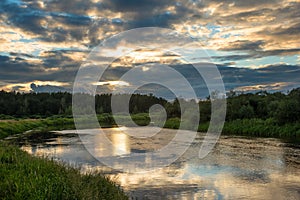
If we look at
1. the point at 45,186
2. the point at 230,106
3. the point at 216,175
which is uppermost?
the point at 230,106

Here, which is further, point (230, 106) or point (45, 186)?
point (230, 106)

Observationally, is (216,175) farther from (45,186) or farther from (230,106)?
(230,106)

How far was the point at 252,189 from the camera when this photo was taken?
16547 millimetres

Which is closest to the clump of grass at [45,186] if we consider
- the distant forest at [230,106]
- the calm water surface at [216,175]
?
the calm water surface at [216,175]

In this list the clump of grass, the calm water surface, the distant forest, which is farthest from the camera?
the distant forest

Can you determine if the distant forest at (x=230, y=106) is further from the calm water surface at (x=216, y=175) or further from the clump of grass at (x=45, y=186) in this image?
the clump of grass at (x=45, y=186)

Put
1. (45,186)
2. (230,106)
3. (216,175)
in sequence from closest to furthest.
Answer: (45,186) < (216,175) < (230,106)

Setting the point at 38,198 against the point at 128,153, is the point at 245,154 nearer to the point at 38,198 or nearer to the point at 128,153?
the point at 128,153

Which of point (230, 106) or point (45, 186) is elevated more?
point (230, 106)

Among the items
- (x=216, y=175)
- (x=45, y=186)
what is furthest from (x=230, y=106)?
(x=45, y=186)

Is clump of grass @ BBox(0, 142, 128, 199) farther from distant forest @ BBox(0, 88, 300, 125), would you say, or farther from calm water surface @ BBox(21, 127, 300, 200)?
distant forest @ BBox(0, 88, 300, 125)

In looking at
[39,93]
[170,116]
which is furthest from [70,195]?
[39,93]

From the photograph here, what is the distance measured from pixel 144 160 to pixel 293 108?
26632 mm

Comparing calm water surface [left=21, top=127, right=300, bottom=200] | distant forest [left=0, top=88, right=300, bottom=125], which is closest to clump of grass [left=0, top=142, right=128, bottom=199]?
calm water surface [left=21, top=127, right=300, bottom=200]
